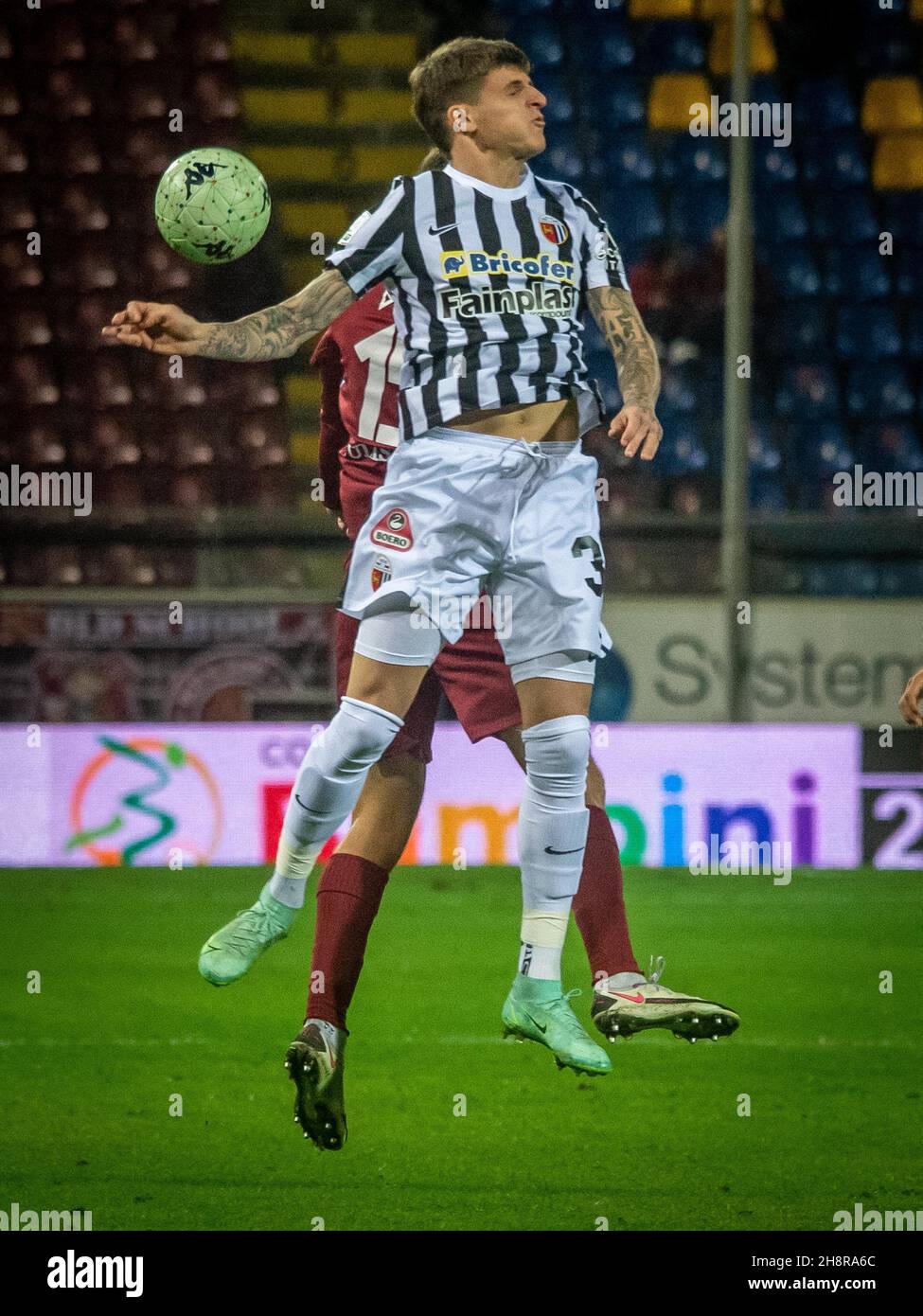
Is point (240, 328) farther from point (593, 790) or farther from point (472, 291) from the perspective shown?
point (593, 790)

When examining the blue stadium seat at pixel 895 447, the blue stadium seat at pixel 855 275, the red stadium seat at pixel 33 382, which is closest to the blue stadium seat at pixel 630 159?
the blue stadium seat at pixel 855 275

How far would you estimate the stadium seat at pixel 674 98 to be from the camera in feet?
30.9

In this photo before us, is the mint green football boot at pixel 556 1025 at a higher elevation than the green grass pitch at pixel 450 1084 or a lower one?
higher

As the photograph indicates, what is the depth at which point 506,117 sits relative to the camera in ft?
10.1

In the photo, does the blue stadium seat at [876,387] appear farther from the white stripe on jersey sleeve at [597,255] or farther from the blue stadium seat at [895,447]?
the white stripe on jersey sleeve at [597,255]

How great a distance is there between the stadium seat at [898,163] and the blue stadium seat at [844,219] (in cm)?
29

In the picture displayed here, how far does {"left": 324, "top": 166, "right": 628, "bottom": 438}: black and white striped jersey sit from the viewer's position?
297 cm

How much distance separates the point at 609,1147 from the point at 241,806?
124 inches

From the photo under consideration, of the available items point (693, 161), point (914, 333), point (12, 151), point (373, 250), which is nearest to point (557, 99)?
point (693, 161)

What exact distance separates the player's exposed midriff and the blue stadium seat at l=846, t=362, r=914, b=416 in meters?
6.01

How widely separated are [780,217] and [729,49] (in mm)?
1464

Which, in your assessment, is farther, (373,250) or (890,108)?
(890,108)

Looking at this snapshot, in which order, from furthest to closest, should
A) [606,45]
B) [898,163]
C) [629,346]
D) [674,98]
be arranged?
[898,163], [606,45], [674,98], [629,346]

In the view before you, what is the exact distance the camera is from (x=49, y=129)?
8586 mm
